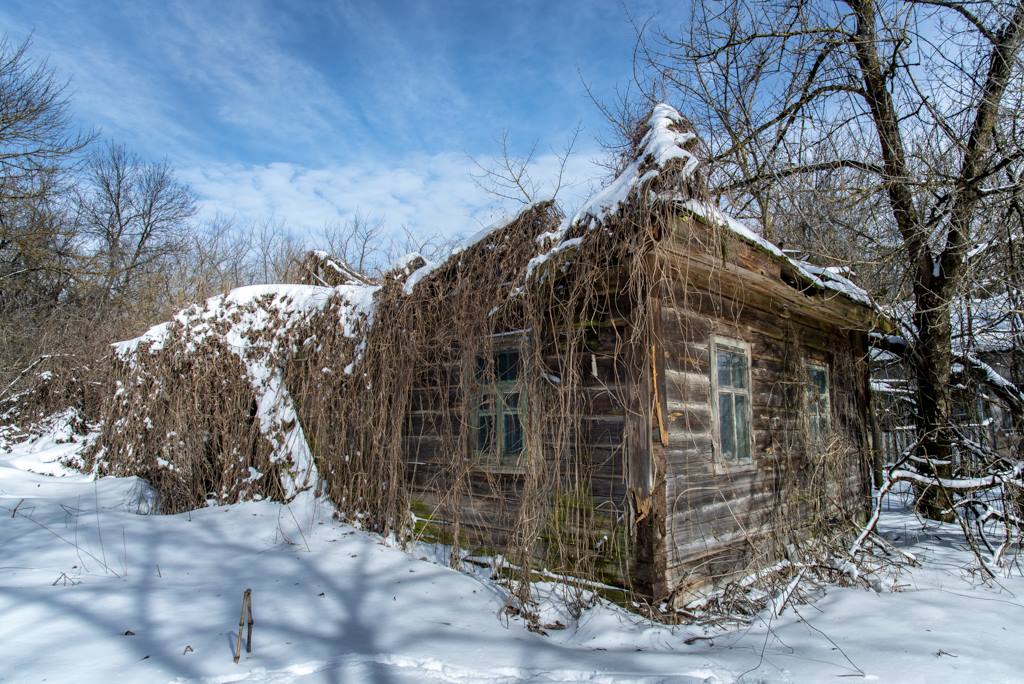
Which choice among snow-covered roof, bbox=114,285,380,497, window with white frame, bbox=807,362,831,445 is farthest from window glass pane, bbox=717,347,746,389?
snow-covered roof, bbox=114,285,380,497

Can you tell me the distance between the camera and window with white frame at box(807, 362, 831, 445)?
7461 millimetres

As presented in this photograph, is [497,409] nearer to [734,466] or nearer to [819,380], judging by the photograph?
[734,466]

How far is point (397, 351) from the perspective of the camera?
6.83 m

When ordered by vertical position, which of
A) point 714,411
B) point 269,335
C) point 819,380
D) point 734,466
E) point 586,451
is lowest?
point 734,466

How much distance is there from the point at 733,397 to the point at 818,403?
241 centimetres

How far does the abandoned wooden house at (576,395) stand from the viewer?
189 inches

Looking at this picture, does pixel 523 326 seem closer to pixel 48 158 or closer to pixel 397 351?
pixel 397 351

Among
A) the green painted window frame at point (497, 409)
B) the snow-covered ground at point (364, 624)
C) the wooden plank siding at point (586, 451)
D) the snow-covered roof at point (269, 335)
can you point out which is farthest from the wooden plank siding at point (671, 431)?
the snow-covered roof at point (269, 335)

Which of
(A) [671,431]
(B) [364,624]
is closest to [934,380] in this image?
(A) [671,431]

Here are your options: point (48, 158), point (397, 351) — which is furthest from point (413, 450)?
point (48, 158)

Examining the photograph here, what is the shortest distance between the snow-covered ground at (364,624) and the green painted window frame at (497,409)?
1170mm

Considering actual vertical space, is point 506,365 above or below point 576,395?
above

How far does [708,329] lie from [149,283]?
65.1ft

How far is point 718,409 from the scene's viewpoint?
18.9ft
